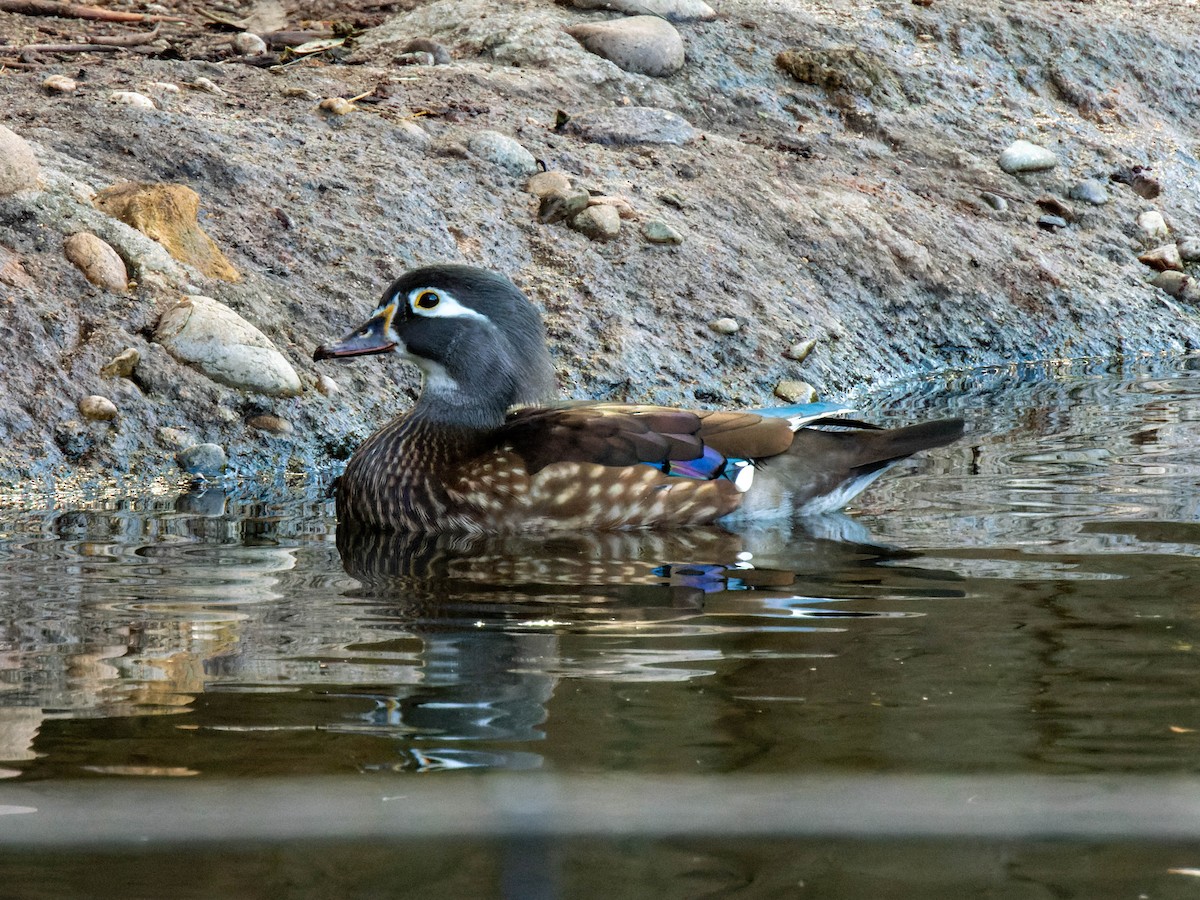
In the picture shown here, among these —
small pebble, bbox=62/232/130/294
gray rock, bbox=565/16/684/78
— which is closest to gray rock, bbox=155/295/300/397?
small pebble, bbox=62/232/130/294

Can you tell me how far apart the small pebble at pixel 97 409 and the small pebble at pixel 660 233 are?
3.53 m

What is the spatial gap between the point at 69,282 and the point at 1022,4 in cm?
875

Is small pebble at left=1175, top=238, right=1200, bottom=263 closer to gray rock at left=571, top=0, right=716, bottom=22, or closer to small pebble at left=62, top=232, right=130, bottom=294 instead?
gray rock at left=571, top=0, right=716, bottom=22

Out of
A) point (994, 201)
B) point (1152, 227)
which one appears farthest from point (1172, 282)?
point (994, 201)

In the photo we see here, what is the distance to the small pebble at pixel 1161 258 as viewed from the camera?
11.2m

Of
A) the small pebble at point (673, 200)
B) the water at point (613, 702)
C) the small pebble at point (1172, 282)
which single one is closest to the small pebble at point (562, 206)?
the small pebble at point (673, 200)

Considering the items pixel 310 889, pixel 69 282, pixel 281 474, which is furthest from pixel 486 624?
pixel 69 282

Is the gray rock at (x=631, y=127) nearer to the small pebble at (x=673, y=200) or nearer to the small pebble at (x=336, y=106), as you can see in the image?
the small pebble at (x=673, y=200)

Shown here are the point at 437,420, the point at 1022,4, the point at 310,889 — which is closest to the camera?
the point at 310,889

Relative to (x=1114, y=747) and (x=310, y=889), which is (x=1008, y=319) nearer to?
(x=1114, y=747)

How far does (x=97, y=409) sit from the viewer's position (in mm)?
6793

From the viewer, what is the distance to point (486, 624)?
421 centimetres

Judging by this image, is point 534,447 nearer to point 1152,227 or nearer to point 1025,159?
point 1025,159

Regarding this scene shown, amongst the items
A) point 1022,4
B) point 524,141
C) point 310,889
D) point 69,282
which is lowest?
point 310,889
